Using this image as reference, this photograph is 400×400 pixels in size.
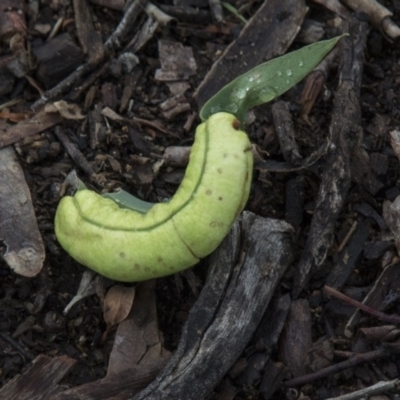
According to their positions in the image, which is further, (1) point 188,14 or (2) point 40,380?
(1) point 188,14

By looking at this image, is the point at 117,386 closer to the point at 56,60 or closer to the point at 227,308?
the point at 227,308

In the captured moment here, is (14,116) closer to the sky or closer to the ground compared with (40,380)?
closer to the sky

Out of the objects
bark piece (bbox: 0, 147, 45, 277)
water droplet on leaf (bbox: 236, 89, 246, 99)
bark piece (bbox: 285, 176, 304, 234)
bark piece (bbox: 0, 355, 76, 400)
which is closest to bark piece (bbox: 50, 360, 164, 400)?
bark piece (bbox: 0, 355, 76, 400)

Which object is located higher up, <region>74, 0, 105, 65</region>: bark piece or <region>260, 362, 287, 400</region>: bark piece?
<region>74, 0, 105, 65</region>: bark piece

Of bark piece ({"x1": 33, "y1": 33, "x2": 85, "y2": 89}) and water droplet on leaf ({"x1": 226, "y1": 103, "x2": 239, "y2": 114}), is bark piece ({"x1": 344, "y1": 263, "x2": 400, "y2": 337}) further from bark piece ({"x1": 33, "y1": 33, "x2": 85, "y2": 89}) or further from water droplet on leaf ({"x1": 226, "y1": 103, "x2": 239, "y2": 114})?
bark piece ({"x1": 33, "y1": 33, "x2": 85, "y2": 89})

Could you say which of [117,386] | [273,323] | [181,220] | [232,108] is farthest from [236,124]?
[117,386]

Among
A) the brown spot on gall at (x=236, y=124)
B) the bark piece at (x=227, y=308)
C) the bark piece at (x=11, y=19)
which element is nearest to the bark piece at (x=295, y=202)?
the bark piece at (x=227, y=308)
